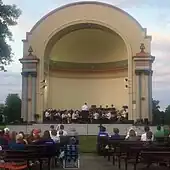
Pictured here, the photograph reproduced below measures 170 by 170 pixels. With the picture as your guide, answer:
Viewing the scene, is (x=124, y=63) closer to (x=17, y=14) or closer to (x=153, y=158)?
(x=17, y=14)

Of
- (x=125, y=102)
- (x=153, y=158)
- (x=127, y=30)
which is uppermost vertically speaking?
(x=127, y=30)

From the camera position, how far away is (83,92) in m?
46.8

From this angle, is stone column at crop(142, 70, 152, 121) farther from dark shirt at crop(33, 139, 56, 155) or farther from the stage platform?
dark shirt at crop(33, 139, 56, 155)

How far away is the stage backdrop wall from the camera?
45.6 m

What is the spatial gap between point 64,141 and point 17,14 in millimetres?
13800

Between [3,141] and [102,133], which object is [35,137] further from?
[102,133]

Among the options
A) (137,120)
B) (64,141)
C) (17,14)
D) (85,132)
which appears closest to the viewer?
(64,141)

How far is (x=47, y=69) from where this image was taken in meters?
44.0

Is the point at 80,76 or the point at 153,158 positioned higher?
the point at 80,76

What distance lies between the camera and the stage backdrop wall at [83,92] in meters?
45.6

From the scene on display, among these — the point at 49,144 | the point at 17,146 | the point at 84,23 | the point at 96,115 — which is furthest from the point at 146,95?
the point at 17,146

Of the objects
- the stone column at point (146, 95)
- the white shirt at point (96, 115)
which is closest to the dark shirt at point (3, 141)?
the white shirt at point (96, 115)

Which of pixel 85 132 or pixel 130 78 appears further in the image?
pixel 130 78

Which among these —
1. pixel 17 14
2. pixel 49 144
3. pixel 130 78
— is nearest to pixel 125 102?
pixel 130 78
